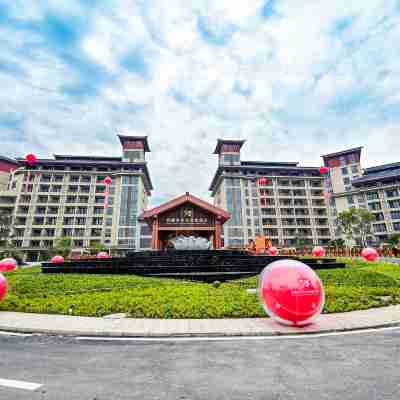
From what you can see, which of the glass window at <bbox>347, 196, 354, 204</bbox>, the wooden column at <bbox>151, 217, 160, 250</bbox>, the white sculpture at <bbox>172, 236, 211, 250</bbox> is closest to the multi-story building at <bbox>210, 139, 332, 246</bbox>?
the glass window at <bbox>347, 196, 354, 204</bbox>

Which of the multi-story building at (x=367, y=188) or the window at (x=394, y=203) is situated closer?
the window at (x=394, y=203)

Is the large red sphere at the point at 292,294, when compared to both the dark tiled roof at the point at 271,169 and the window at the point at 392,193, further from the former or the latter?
the window at the point at 392,193

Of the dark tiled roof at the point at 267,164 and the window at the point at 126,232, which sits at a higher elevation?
the dark tiled roof at the point at 267,164

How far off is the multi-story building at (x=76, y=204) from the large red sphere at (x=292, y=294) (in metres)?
61.8

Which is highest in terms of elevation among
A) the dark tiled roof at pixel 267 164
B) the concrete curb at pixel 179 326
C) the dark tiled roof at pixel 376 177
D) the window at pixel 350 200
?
the dark tiled roof at pixel 267 164

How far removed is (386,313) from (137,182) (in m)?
67.4

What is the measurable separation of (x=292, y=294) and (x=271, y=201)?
2793 inches

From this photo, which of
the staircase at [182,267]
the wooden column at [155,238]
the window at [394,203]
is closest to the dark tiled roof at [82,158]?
the wooden column at [155,238]

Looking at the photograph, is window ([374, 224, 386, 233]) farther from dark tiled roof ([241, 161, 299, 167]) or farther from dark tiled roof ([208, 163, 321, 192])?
dark tiled roof ([241, 161, 299, 167])

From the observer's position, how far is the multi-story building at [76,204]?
63.2m

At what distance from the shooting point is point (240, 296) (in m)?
9.29

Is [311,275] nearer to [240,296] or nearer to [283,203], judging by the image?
[240,296]

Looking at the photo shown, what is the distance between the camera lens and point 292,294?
5734 mm

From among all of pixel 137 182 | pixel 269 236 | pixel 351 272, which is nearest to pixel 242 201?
pixel 269 236
